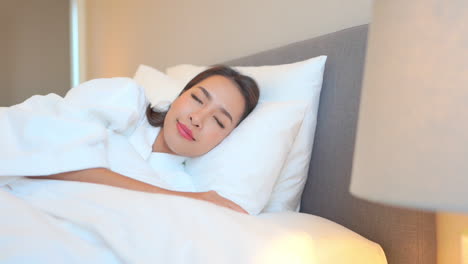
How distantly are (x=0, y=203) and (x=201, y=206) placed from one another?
375mm

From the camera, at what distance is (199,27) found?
233 cm

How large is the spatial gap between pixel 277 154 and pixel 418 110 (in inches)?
27.2

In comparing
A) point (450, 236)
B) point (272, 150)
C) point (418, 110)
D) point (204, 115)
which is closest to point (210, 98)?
point (204, 115)

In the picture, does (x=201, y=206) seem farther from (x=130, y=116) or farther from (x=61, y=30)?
(x=61, y=30)

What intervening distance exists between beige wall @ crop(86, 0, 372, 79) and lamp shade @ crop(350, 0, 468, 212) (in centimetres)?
82

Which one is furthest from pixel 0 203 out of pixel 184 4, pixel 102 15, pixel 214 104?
pixel 102 15

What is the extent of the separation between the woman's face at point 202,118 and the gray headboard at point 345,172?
27 centimetres

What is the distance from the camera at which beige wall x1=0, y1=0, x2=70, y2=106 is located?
4.95 meters

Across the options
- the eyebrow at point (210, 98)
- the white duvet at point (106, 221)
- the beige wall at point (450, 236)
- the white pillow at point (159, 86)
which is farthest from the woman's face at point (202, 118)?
the beige wall at point (450, 236)

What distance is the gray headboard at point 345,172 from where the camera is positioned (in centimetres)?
89

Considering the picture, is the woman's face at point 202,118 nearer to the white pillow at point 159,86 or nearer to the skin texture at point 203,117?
the skin texture at point 203,117

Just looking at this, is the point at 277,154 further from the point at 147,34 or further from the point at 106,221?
the point at 147,34

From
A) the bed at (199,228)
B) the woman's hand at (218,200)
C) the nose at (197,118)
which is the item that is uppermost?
the nose at (197,118)

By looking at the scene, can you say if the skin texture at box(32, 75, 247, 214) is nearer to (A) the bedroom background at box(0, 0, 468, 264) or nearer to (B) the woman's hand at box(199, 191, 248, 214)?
(B) the woman's hand at box(199, 191, 248, 214)
